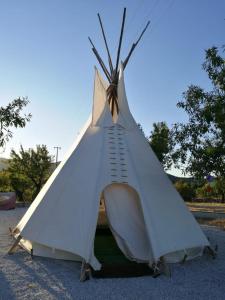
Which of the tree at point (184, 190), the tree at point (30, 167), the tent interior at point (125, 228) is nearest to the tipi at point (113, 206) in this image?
the tent interior at point (125, 228)

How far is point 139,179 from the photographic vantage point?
6.84m

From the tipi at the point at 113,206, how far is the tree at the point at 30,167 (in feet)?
59.7

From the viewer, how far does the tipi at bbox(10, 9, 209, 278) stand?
6.05 m

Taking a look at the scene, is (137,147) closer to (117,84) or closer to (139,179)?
(139,179)

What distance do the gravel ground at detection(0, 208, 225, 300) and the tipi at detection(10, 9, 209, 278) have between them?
34 centimetres

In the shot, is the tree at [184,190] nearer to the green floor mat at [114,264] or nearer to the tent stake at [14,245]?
the green floor mat at [114,264]

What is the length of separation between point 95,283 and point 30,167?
68.4 feet

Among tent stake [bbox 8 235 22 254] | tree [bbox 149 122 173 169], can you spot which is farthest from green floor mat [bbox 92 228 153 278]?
tree [bbox 149 122 173 169]

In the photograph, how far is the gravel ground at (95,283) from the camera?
15.0 ft

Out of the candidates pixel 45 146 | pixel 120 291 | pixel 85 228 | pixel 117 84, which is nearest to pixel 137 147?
pixel 117 84

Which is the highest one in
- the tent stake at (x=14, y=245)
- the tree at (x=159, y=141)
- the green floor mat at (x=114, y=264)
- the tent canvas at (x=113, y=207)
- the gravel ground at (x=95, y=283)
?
the tree at (x=159, y=141)

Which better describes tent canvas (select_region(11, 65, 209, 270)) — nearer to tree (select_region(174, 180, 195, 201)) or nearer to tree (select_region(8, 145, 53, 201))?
tree (select_region(8, 145, 53, 201))

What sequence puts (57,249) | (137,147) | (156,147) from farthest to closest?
(156,147) < (137,147) < (57,249)

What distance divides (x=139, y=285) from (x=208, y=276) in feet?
4.35
